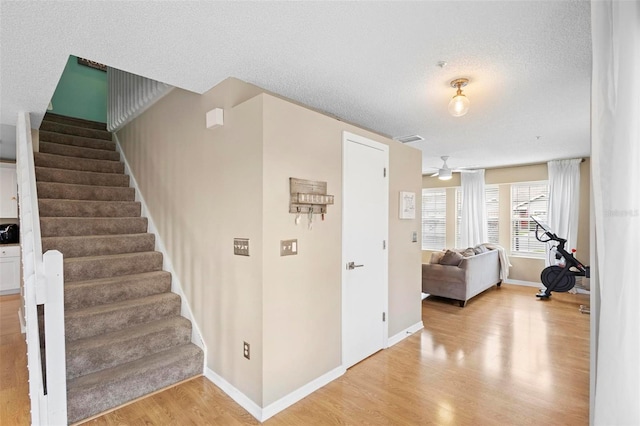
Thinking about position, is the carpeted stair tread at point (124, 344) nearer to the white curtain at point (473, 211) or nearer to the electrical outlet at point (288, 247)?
the electrical outlet at point (288, 247)

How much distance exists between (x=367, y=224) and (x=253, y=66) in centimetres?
180

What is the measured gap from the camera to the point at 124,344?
8.36ft

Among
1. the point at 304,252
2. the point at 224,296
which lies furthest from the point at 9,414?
the point at 304,252

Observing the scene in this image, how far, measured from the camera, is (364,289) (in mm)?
3166

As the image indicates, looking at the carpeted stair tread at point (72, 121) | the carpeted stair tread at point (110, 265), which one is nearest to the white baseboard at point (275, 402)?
the carpeted stair tread at point (110, 265)

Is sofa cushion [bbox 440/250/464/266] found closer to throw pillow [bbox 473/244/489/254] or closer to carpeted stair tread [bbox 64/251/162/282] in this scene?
throw pillow [bbox 473/244/489/254]

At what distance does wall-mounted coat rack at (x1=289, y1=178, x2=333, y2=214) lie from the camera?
7.97 feet

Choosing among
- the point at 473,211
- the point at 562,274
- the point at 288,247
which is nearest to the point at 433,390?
the point at 288,247

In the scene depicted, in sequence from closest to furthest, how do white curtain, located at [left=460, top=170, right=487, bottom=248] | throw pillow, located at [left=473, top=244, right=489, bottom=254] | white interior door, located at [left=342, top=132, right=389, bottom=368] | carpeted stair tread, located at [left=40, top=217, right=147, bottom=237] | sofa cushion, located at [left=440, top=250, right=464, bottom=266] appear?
white interior door, located at [left=342, top=132, right=389, bottom=368] → carpeted stair tread, located at [left=40, top=217, right=147, bottom=237] → sofa cushion, located at [left=440, top=250, right=464, bottom=266] → throw pillow, located at [left=473, top=244, right=489, bottom=254] → white curtain, located at [left=460, top=170, right=487, bottom=248]

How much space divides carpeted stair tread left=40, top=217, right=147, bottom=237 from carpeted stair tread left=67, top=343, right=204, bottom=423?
5.61ft

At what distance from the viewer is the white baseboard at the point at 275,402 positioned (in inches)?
88.3

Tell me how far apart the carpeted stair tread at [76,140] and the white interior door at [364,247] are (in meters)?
4.07

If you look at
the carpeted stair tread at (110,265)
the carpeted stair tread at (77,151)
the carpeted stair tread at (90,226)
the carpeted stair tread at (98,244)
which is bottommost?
the carpeted stair tread at (110,265)

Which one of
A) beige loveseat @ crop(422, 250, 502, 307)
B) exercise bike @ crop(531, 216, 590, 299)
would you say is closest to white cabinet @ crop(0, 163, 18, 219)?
beige loveseat @ crop(422, 250, 502, 307)
